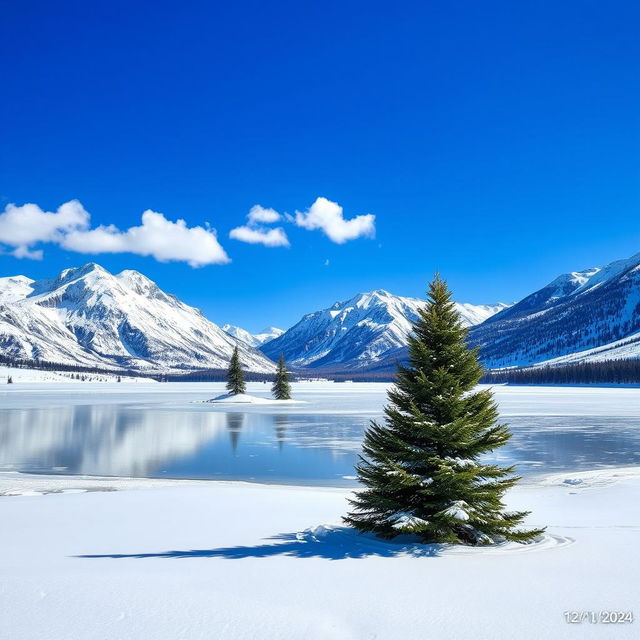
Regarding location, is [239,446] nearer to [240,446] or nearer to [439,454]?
[240,446]

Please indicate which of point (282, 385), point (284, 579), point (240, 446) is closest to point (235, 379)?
point (282, 385)

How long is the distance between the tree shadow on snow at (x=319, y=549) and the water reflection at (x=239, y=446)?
12.5 m

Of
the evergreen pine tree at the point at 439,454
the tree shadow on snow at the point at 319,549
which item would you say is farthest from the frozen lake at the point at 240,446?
A: the evergreen pine tree at the point at 439,454

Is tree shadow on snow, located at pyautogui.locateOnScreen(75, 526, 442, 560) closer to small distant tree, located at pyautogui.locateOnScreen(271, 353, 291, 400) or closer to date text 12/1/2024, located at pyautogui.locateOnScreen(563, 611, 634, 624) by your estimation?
date text 12/1/2024, located at pyautogui.locateOnScreen(563, 611, 634, 624)

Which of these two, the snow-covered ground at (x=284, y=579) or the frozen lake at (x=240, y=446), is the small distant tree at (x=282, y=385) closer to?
the frozen lake at (x=240, y=446)

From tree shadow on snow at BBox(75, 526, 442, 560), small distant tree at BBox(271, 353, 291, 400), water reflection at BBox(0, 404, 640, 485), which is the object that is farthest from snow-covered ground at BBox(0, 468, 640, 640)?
small distant tree at BBox(271, 353, 291, 400)

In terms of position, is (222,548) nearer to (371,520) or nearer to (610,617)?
(371,520)

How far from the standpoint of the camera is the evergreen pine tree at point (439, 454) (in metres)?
11.5

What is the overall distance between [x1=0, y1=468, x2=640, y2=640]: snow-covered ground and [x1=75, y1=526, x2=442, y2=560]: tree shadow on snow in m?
0.04

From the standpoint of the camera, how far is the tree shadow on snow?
10.4 m

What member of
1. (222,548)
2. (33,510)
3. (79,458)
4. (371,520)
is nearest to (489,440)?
(371,520)

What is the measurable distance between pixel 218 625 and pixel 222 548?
14.7 feet

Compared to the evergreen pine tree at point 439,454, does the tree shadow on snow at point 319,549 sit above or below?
below

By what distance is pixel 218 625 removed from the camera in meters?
6.69
